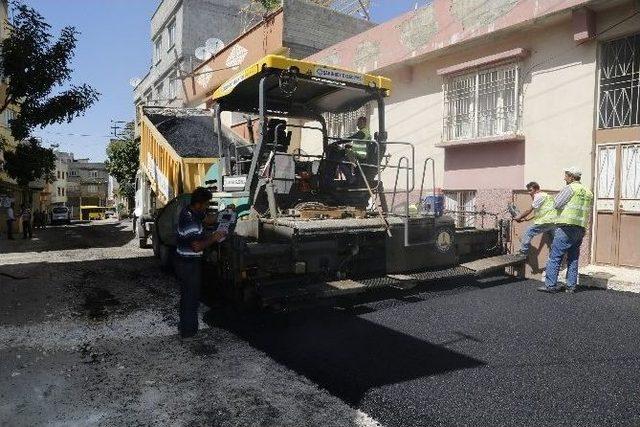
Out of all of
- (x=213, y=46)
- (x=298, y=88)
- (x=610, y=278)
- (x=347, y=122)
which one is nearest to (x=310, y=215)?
(x=298, y=88)

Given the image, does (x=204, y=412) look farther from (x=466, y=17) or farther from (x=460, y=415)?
(x=466, y=17)

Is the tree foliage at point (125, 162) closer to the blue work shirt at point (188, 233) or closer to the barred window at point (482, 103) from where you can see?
the barred window at point (482, 103)

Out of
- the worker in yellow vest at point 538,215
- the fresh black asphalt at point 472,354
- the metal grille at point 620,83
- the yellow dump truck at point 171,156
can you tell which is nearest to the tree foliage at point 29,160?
the yellow dump truck at point 171,156

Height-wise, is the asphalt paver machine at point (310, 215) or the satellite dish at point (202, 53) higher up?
the satellite dish at point (202, 53)

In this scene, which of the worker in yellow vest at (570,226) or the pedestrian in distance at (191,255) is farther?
the worker in yellow vest at (570,226)

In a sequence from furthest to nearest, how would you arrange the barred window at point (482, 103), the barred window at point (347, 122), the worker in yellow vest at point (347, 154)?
the barred window at point (347, 122)
the barred window at point (482, 103)
the worker in yellow vest at point (347, 154)

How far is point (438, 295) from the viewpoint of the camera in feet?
19.0

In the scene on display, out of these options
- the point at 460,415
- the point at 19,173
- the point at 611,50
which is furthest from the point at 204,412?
the point at 19,173

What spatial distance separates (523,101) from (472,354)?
5824 millimetres

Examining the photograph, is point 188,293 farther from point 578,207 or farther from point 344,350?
point 578,207

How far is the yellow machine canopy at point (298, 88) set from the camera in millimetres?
5207

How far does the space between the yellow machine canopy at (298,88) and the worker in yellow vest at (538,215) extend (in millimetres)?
2756

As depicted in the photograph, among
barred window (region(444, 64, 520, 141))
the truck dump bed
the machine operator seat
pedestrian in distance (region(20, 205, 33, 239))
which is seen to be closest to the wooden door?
barred window (region(444, 64, 520, 141))

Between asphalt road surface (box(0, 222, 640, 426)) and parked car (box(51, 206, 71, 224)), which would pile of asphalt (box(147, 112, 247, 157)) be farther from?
parked car (box(51, 206, 71, 224))
